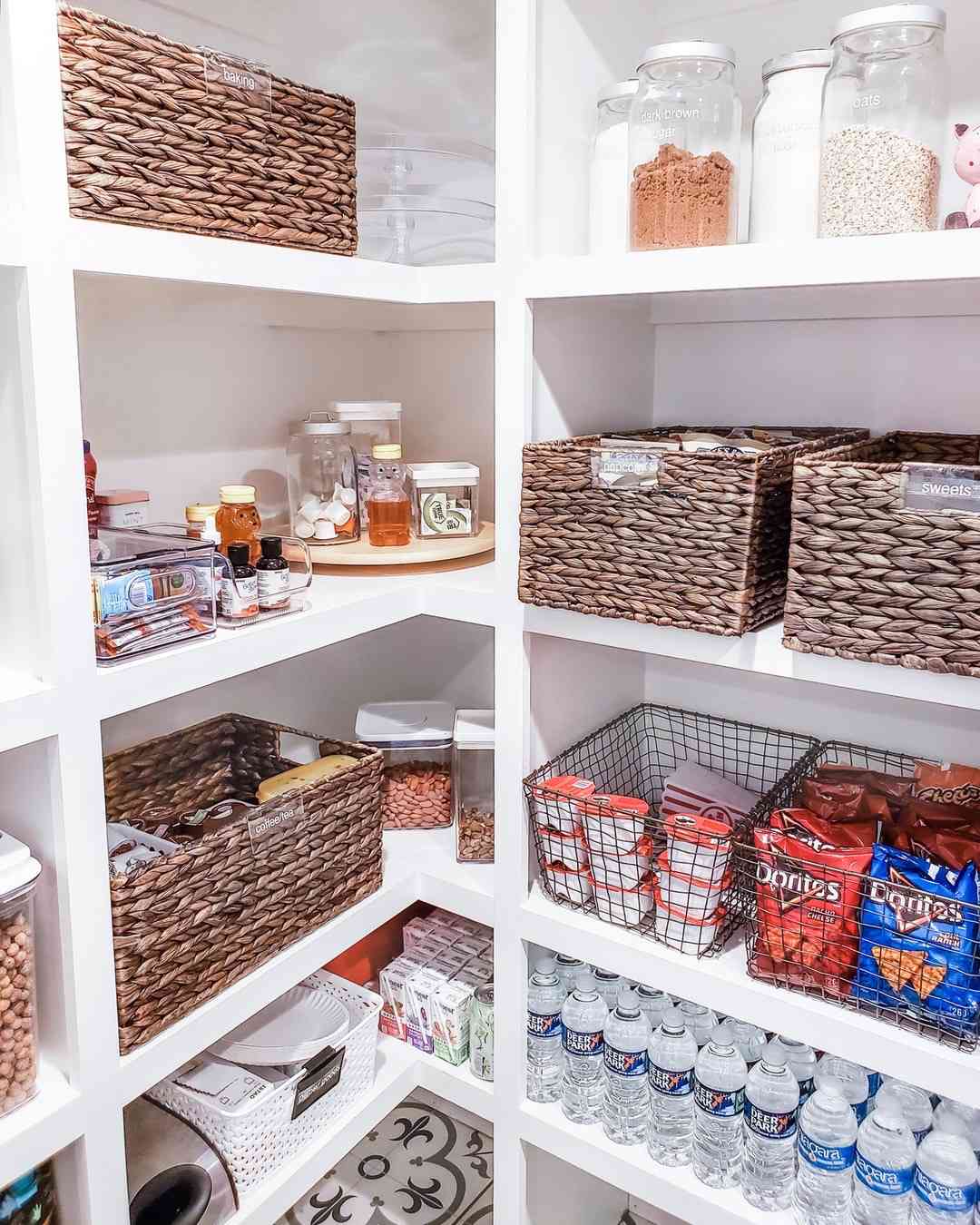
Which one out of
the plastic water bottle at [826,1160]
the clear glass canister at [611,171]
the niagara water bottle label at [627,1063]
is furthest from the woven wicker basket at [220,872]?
the clear glass canister at [611,171]

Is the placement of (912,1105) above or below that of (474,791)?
below

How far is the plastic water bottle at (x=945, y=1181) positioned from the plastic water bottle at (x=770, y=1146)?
148 millimetres

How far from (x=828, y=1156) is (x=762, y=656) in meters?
0.61

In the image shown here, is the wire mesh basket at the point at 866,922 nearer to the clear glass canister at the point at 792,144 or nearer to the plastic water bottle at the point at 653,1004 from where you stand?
the plastic water bottle at the point at 653,1004

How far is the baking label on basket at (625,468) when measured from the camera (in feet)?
3.65

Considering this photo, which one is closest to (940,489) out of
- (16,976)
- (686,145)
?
(686,145)

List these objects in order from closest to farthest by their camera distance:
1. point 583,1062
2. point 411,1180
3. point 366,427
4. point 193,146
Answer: point 193,146 < point 583,1062 < point 366,427 < point 411,1180

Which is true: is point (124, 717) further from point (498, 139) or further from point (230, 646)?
point (498, 139)

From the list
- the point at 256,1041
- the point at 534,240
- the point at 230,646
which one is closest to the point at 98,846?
the point at 230,646

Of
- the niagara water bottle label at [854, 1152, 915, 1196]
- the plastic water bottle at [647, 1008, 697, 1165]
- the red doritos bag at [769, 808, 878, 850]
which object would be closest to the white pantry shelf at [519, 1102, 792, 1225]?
the plastic water bottle at [647, 1008, 697, 1165]

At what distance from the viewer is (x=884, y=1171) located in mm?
1160

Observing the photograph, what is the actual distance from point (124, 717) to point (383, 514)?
480 millimetres

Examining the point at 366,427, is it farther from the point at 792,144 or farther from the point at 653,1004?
the point at 653,1004

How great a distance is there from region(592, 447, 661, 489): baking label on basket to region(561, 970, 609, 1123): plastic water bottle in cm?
77
